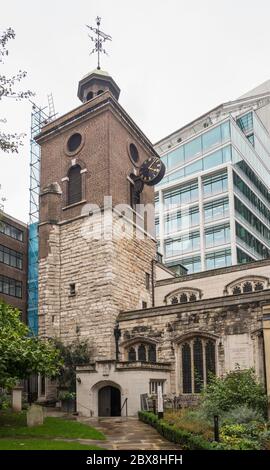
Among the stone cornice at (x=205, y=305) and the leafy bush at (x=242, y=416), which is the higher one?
the stone cornice at (x=205, y=305)

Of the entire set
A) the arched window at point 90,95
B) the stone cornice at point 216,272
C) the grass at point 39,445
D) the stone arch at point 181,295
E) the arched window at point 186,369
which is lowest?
the grass at point 39,445

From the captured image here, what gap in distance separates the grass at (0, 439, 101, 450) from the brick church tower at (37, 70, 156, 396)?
12.9m

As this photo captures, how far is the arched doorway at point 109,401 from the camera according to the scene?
80.6ft

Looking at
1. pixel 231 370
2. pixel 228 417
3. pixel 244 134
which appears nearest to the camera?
pixel 228 417

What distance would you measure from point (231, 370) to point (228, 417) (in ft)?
25.4

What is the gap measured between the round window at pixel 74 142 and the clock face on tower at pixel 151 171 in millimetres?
4532

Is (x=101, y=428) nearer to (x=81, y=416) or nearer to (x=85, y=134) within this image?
(x=81, y=416)

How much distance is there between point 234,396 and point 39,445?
304 inches

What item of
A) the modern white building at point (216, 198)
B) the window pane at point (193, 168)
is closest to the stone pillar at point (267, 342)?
the modern white building at point (216, 198)

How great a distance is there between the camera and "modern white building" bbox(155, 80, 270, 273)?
6141cm

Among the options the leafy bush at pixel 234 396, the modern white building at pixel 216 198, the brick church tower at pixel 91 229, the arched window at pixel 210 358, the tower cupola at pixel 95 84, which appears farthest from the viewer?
the modern white building at pixel 216 198

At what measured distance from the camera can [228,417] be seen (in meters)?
16.3

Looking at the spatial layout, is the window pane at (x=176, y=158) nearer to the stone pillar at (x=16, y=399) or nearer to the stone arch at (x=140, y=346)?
the stone arch at (x=140, y=346)
